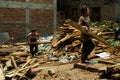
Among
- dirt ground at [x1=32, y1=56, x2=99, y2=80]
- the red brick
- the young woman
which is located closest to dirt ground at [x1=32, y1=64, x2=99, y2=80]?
dirt ground at [x1=32, y1=56, x2=99, y2=80]

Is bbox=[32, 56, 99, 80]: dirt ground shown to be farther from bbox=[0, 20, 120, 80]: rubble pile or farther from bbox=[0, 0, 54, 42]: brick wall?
bbox=[0, 0, 54, 42]: brick wall

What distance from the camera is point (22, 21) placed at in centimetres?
2542

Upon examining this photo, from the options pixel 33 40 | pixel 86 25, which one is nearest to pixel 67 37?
pixel 33 40

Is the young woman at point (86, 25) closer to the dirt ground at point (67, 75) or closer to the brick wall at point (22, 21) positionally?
the dirt ground at point (67, 75)

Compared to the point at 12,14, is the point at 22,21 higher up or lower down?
lower down

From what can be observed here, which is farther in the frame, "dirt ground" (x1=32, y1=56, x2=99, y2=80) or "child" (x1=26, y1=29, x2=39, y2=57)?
"child" (x1=26, y1=29, x2=39, y2=57)

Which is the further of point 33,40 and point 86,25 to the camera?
point 33,40

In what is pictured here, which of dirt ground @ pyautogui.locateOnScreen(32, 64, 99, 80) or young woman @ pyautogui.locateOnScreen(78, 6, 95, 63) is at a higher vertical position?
young woman @ pyautogui.locateOnScreen(78, 6, 95, 63)

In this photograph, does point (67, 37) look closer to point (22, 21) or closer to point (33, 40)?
point (33, 40)

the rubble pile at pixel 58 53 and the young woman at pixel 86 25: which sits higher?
the young woman at pixel 86 25

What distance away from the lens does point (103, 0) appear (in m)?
25.8

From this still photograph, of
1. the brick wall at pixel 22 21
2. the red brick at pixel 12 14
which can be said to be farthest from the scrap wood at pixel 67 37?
the red brick at pixel 12 14

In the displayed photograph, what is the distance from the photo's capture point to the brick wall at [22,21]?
24672 millimetres

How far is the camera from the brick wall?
24.7 m
